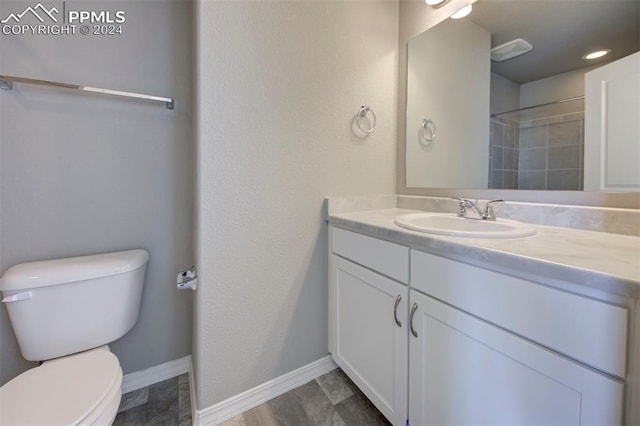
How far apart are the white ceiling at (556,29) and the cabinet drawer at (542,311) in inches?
35.5

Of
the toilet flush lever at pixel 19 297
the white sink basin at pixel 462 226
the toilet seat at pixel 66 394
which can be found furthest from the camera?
the toilet flush lever at pixel 19 297

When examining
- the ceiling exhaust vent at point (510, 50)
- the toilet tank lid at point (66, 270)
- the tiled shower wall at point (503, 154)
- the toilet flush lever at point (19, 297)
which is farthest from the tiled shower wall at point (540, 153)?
the toilet flush lever at point (19, 297)

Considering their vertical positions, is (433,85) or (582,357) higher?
(433,85)

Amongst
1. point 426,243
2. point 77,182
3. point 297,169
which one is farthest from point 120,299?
point 426,243

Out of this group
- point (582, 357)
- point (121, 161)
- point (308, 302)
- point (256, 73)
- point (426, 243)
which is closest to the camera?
point (582, 357)

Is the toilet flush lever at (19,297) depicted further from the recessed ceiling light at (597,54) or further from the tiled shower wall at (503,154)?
the recessed ceiling light at (597,54)

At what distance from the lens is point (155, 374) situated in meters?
1.41

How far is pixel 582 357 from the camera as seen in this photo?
1.86ft

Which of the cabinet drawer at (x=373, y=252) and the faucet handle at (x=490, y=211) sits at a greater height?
the faucet handle at (x=490, y=211)

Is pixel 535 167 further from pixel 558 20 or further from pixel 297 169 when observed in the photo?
pixel 297 169

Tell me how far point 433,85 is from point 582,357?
1.38 metres

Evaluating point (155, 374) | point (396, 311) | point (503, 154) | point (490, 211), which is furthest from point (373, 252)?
point (155, 374)

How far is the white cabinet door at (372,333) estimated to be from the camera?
3.32ft

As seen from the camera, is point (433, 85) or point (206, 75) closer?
point (206, 75)
